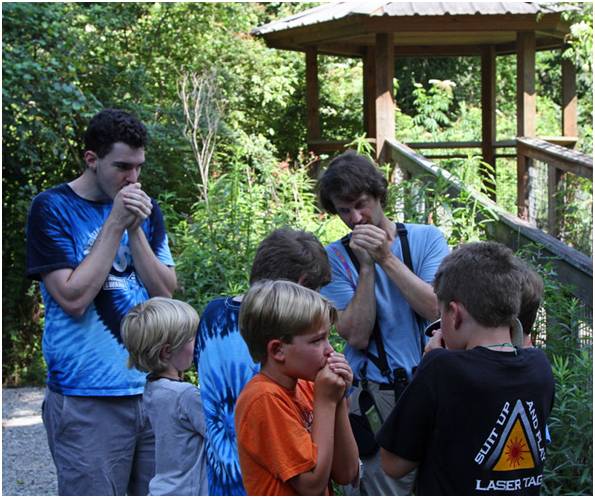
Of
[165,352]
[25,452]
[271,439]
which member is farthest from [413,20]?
[271,439]

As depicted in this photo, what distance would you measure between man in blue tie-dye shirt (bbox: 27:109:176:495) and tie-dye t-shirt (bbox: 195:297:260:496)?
0.65 metres

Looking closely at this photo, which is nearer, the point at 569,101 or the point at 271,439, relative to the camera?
the point at 271,439

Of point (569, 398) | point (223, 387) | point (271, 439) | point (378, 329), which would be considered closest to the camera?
point (271, 439)

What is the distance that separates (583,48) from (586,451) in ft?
22.8

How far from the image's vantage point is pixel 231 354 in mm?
3039

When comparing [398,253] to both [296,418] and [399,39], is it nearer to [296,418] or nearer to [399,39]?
[296,418]

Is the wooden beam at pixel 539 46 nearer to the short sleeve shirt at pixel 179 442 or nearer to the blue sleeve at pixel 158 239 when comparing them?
the blue sleeve at pixel 158 239

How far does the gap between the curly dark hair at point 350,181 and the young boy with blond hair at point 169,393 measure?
0.73m

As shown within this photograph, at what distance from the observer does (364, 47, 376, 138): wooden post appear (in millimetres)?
14406

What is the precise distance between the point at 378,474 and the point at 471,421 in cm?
95

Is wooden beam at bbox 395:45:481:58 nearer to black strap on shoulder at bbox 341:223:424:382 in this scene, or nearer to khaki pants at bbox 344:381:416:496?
black strap on shoulder at bbox 341:223:424:382

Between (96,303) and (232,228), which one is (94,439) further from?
(232,228)

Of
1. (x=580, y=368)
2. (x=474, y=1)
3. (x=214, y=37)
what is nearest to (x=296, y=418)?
(x=580, y=368)

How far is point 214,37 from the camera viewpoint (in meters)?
15.6
